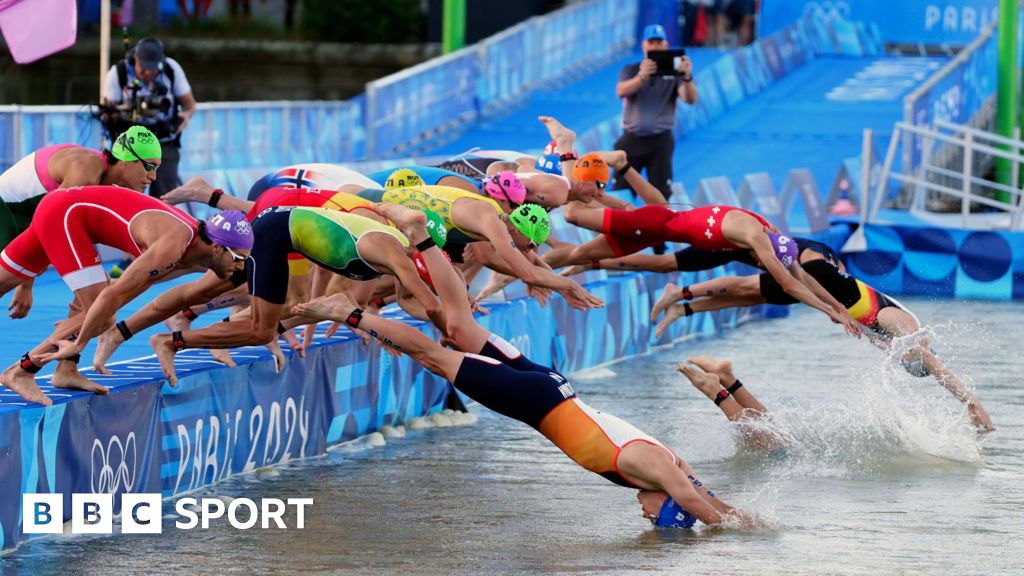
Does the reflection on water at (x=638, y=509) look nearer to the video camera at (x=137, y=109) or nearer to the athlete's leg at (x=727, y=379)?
the athlete's leg at (x=727, y=379)

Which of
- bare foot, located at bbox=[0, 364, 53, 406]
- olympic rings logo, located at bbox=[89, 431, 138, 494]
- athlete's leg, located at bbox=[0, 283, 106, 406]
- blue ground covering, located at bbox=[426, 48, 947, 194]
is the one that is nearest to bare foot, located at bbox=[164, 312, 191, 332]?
athlete's leg, located at bbox=[0, 283, 106, 406]

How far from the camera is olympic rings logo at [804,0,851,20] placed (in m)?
32.1

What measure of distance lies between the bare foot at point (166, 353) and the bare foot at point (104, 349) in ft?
0.66

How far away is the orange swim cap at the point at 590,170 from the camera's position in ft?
38.1

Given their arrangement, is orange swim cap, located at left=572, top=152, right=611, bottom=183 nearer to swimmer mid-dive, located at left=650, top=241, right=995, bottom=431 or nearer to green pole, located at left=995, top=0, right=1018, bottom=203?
swimmer mid-dive, located at left=650, top=241, right=995, bottom=431

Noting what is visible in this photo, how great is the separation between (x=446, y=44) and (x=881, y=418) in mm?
16882

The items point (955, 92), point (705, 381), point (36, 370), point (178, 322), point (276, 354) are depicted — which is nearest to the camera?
point (36, 370)

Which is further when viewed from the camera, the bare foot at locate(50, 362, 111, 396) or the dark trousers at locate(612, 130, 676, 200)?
the dark trousers at locate(612, 130, 676, 200)

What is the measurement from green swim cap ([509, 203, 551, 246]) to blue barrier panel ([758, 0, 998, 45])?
2193 cm

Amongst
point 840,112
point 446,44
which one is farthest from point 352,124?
point 840,112

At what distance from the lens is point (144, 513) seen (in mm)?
9156

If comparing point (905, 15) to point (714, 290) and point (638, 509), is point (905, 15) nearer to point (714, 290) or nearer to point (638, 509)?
point (714, 290)

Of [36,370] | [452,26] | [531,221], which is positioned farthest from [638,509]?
[452,26]

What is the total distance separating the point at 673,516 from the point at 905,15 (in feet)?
79.4
